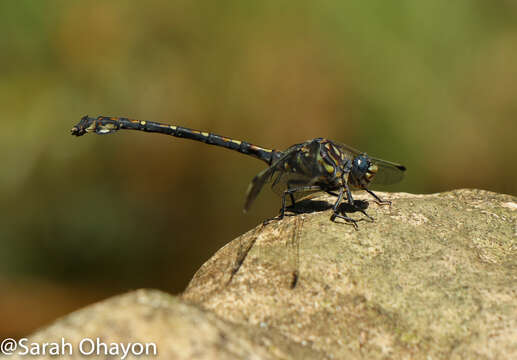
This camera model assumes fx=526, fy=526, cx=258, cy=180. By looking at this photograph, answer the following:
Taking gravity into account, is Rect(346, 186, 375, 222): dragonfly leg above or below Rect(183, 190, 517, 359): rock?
above

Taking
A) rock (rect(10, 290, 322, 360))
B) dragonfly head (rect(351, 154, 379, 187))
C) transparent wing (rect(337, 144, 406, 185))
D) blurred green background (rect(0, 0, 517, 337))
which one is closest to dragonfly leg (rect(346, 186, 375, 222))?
dragonfly head (rect(351, 154, 379, 187))

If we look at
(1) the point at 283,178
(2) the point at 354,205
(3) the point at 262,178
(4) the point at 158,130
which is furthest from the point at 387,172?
(4) the point at 158,130

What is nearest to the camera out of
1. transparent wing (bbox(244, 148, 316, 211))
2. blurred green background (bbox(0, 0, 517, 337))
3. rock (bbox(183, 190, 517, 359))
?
rock (bbox(183, 190, 517, 359))

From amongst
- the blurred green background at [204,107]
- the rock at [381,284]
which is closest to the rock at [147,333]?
the rock at [381,284]

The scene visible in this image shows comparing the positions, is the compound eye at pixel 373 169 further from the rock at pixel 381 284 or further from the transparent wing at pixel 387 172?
the rock at pixel 381 284

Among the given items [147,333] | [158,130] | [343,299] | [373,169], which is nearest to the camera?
[147,333]

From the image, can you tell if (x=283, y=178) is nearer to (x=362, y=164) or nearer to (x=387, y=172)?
(x=362, y=164)

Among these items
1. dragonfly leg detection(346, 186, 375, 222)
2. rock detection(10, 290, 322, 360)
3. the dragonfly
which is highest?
the dragonfly

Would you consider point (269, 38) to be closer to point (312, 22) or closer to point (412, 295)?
point (312, 22)

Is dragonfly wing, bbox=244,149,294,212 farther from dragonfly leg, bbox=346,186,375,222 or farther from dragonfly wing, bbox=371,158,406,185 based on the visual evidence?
dragonfly wing, bbox=371,158,406,185
